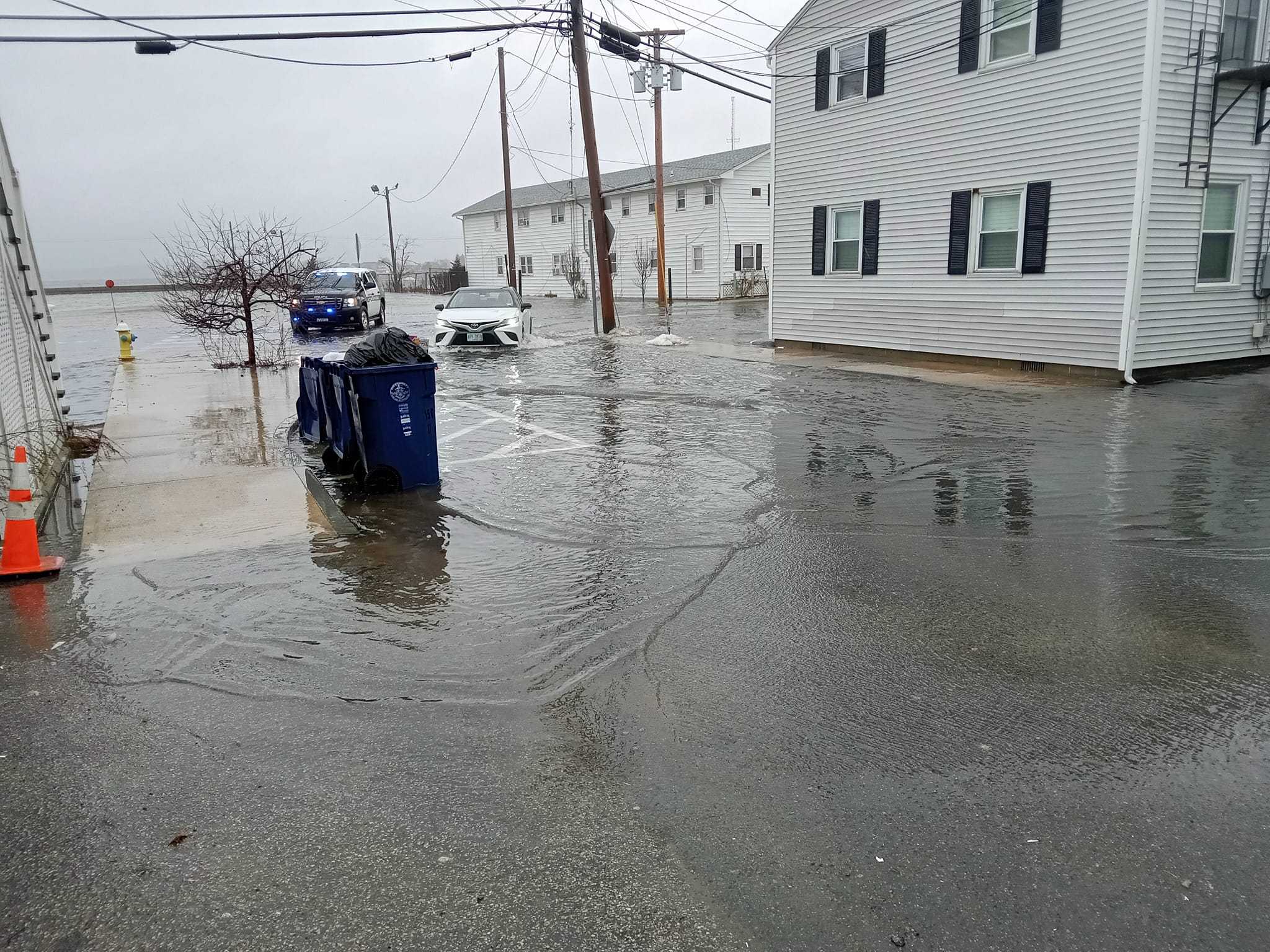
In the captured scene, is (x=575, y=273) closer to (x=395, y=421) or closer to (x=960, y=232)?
(x=960, y=232)

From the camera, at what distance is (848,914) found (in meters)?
2.84

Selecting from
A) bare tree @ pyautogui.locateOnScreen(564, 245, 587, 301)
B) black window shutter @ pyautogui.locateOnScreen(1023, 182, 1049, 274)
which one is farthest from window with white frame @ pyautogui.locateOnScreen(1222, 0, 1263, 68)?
bare tree @ pyautogui.locateOnScreen(564, 245, 587, 301)

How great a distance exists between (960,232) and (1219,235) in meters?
3.86

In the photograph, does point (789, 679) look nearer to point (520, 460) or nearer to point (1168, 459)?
point (520, 460)

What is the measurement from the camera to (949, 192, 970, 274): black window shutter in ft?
53.6

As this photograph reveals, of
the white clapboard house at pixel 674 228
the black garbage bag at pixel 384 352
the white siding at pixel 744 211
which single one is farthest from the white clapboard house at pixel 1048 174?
the white siding at pixel 744 211

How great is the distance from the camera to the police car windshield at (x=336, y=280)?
1171 inches

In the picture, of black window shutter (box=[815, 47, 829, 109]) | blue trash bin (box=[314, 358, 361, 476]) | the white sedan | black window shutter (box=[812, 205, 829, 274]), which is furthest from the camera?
the white sedan

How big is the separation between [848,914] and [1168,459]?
8061 millimetres

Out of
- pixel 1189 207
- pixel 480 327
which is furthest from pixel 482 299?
pixel 1189 207

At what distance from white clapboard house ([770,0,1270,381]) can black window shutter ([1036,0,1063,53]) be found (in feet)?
0.09

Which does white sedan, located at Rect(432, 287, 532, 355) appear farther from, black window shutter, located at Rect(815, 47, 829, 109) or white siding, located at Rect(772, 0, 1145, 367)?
black window shutter, located at Rect(815, 47, 829, 109)

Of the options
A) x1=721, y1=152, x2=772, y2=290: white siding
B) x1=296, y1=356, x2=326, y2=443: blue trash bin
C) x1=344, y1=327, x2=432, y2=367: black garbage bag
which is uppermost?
x1=721, y1=152, x2=772, y2=290: white siding

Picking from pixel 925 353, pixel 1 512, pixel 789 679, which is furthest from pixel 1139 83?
pixel 1 512
